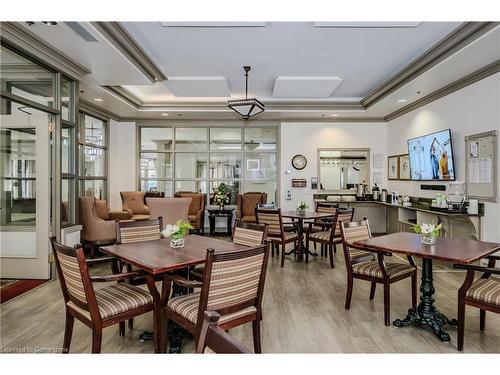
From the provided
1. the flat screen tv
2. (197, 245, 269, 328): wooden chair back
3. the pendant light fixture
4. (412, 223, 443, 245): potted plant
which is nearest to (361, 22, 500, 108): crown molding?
the flat screen tv

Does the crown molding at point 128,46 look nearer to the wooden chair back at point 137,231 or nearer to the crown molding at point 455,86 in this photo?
the wooden chair back at point 137,231

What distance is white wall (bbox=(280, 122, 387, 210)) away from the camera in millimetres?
7824

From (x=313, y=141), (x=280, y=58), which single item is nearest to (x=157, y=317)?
(x=280, y=58)

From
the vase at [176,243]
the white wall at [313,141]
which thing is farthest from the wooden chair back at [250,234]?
the white wall at [313,141]

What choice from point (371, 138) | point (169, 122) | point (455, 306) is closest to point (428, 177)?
point (371, 138)

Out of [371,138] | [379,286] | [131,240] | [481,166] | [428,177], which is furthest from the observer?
[371,138]

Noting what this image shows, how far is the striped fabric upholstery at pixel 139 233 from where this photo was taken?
316 centimetres

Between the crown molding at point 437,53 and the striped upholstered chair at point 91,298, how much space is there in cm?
414

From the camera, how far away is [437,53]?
13.5 feet

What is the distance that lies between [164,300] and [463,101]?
5089mm

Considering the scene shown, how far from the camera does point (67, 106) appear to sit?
4586 mm

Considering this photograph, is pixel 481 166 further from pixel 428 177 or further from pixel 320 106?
pixel 320 106

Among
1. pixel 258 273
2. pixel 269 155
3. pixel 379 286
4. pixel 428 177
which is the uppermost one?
pixel 269 155

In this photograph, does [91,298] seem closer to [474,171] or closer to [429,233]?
[429,233]
